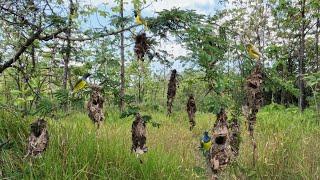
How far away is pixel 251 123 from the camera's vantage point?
3176 millimetres

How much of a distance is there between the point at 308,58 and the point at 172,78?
22.8 meters

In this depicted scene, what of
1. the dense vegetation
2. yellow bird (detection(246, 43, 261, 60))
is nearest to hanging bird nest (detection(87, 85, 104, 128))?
the dense vegetation

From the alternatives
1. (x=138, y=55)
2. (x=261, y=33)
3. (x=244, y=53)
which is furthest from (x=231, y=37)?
(x=261, y=33)

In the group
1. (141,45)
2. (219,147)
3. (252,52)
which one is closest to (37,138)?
(141,45)

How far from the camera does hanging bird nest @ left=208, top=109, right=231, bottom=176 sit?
237 centimetres

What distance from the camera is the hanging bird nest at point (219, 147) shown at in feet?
7.77

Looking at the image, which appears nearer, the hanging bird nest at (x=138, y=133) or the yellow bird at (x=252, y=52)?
the yellow bird at (x=252, y=52)

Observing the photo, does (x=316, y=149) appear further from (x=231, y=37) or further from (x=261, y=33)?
(x=261, y=33)

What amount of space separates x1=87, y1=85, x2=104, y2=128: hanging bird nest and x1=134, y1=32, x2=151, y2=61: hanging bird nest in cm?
33

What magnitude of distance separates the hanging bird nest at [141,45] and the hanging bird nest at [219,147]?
619mm

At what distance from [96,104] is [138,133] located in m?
0.33

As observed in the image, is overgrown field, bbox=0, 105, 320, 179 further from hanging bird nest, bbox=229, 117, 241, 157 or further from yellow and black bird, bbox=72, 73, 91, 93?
yellow and black bird, bbox=72, 73, 91, 93

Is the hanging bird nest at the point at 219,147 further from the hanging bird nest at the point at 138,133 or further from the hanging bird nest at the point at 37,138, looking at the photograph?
the hanging bird nest at the point at 37,138

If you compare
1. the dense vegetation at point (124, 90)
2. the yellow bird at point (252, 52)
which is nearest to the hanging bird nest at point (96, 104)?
the dense vegetation at point (124, 90)
